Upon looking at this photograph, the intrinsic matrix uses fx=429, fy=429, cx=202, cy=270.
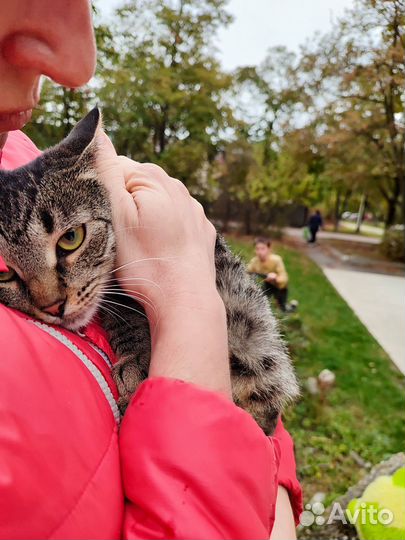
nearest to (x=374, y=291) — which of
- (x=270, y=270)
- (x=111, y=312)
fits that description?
(x=270, y=270)

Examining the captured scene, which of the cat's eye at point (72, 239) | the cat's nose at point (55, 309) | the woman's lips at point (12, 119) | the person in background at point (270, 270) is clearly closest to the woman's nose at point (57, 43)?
the woman's lips at point (12, 119)

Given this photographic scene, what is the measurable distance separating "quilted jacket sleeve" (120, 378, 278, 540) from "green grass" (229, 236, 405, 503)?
175 cm

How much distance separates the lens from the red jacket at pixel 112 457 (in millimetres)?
877

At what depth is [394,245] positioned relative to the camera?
18.6 meters

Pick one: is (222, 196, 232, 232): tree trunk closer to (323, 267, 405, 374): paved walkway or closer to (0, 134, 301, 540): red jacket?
(323, 267, 405, 374): paved walkway

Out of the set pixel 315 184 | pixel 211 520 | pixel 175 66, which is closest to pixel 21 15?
pixel 211 520

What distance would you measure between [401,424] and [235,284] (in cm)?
475

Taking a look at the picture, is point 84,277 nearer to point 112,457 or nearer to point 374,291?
point 112,457

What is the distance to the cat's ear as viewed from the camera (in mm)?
1697

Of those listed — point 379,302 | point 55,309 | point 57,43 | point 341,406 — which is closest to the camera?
point 57,43

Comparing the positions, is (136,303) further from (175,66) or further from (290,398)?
(175,66)

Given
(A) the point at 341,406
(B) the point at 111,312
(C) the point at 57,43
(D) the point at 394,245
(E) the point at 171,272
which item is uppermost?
(C) the point at 57,43

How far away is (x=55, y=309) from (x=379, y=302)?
36.5ft

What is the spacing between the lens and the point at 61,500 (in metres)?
0.90
